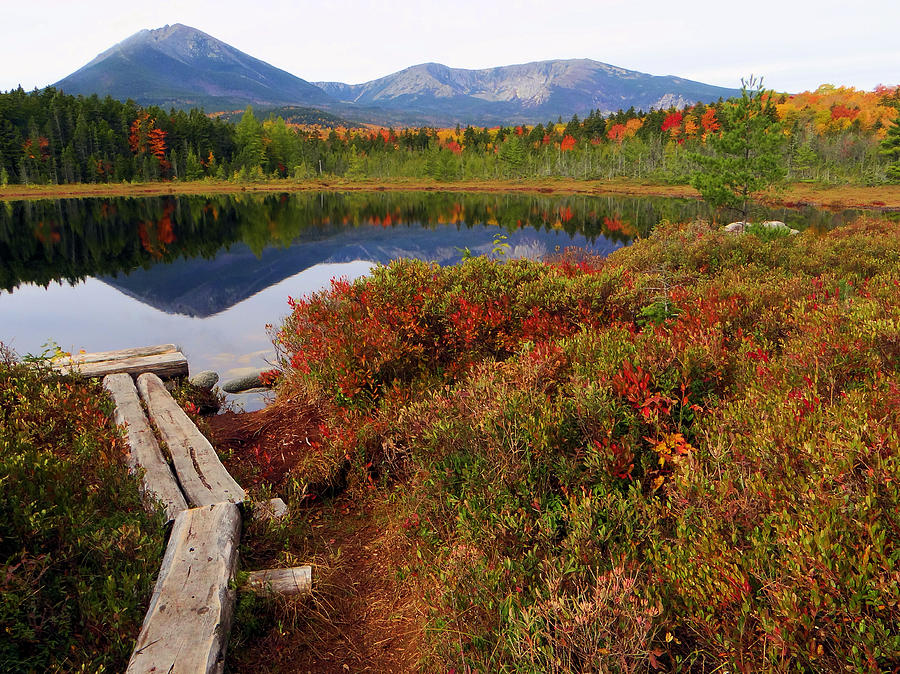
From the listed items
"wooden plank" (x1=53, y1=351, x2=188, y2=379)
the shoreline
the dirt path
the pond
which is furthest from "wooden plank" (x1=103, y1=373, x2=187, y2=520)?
the shoreline

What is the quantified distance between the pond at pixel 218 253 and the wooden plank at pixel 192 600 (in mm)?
6953

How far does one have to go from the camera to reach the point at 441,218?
55688 mm

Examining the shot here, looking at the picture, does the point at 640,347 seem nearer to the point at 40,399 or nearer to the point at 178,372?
the point at 40,399

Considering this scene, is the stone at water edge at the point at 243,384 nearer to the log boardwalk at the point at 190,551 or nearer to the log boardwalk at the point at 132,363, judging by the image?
the log boardwalk at the point at 132,363

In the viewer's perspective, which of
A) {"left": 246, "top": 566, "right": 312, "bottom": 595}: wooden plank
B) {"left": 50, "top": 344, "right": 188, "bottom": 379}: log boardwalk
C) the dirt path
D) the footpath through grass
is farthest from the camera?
{"left": 50, "top": 344, "right": 188, "bottom": 379}: log boardwalk

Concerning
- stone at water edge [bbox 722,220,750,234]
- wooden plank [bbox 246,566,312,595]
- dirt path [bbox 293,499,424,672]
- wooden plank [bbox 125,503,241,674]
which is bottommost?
dirt path [bbox 293,499,424,672]

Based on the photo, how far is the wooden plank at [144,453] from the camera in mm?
Answer: 5320

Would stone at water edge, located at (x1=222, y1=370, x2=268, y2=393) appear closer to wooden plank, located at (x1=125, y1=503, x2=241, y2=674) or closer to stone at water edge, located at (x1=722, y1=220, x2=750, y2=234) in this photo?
wooden plank, located at (x1=125, y1=503, x2=241, y2=674)

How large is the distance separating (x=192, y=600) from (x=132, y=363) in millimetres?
7538

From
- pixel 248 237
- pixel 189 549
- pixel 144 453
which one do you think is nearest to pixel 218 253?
pixel 248 237

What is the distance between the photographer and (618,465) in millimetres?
4215

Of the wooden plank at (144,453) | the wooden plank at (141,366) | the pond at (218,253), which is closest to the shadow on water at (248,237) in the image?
the pond at (218,253)

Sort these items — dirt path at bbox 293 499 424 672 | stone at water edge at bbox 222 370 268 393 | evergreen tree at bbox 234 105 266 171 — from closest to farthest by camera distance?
dirt path at bbox 293 499 424 672, stone at water edge at bbox 222 370 268 393, evergreen tree at bbox 234 105 266 171

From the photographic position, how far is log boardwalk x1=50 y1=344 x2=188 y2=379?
9.48m
